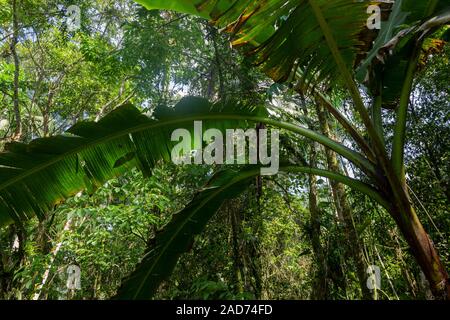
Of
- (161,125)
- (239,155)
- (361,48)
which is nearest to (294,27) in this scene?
(361,48)

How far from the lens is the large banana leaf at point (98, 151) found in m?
2.08

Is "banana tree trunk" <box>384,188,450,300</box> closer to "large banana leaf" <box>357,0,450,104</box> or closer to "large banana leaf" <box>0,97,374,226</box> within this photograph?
"large banana leaf" <box>0,97,374,226</box>

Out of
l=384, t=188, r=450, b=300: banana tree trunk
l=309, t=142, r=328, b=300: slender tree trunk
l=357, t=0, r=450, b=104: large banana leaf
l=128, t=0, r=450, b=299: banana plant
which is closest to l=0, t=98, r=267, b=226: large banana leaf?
l=128, t=0, r=450, b=299: banana plant

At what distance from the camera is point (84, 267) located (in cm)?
546

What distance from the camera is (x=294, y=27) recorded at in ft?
6.16

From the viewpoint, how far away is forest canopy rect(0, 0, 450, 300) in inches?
77.2

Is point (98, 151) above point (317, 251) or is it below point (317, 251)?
above

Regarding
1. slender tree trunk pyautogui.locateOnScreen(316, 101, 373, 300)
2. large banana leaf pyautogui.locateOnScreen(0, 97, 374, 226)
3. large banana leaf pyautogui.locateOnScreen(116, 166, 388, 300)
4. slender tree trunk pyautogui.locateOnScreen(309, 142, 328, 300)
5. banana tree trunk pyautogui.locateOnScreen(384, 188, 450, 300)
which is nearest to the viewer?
banana tree trunk pyautogui.locateOnScreen(384, 188, 450, 300)

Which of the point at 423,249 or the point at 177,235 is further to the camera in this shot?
the point at 177,235

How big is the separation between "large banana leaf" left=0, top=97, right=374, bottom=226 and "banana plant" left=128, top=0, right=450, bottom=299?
0.18 metres

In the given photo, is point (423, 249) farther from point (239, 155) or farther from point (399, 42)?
point (239, 155)

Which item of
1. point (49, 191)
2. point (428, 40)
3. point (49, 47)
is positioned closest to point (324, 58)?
point (428, 40)

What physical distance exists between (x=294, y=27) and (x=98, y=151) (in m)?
1.41

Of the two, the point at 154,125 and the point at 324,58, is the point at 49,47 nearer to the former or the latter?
the point at 154,125
